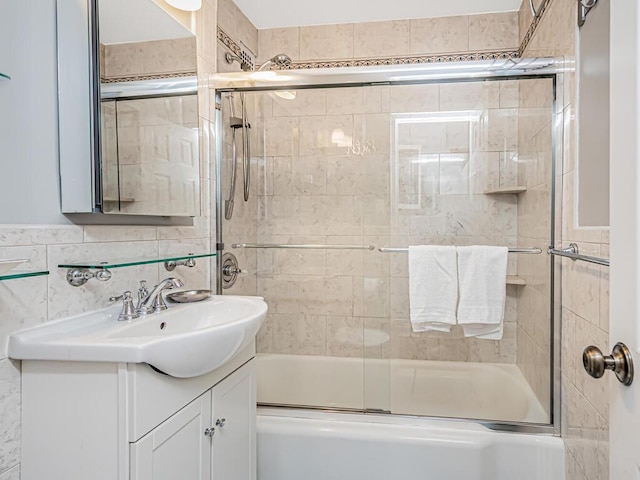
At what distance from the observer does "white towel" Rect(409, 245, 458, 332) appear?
1949 mm

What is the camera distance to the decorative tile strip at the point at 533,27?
200 cm

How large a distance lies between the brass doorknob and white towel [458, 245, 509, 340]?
117 cm

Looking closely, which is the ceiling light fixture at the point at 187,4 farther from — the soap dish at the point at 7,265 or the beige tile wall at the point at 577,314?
the beige tile wall at the point at 577,314

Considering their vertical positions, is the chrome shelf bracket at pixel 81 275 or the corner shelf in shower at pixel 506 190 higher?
the corner shelf in shower at pixel 506 190

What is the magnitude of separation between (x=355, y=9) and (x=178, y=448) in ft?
8.17

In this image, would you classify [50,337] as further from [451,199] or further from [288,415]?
[451,199]

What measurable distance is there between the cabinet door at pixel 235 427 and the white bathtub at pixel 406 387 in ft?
1.52

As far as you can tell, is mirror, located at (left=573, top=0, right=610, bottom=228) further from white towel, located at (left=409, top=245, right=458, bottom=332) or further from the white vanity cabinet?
the white vanity cabinet

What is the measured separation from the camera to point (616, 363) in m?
0.72

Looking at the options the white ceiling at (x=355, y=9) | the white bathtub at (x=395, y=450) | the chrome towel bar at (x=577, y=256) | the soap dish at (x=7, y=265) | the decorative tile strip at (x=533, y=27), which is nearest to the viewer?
the soap dish at (x=7, y=265)

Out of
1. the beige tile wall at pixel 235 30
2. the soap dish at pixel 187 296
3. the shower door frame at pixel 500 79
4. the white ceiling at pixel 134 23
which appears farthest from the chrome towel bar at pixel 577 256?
the beige tile wall at pixel 235 30

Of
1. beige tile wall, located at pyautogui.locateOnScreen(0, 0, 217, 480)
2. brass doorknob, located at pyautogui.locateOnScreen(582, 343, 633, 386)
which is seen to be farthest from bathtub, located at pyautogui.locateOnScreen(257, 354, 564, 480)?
brass doorknob, located at pyautogui.locateOnScreen(582, 343, 633, 386)

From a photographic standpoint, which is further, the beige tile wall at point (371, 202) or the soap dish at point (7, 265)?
the beige tile wall at point (371, 202)

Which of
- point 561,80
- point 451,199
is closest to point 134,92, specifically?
point 451,199
